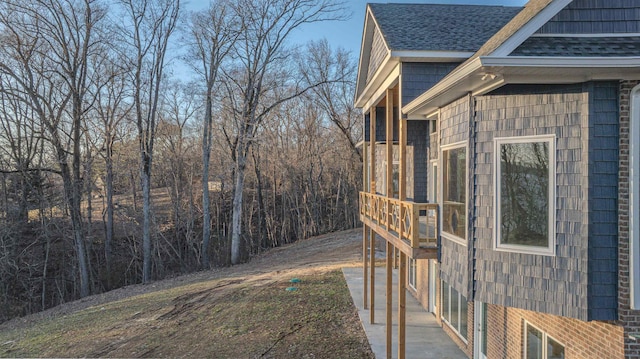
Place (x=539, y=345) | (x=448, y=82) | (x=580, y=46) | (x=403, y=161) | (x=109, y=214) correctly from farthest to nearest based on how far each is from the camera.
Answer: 1. (x=109, y=214)
2. (x=403, y=161)
3. (x=539, y=345)
4. (x=448, y=82)
5. (x=580, y=46)

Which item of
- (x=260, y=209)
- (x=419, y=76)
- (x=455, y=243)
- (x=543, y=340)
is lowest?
(x=260, y=209)

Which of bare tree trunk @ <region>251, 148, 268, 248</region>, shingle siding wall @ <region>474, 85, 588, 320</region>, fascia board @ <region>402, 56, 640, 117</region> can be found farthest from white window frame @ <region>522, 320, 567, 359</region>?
bare tree trunk @ <region>251, 148, 268, 248</region>

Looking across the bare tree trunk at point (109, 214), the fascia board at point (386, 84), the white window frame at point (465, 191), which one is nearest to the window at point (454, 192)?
the white window frame at point (465, 191)

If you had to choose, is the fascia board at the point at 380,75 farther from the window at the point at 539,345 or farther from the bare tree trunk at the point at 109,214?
the bare tree trunk at the point at 109,214

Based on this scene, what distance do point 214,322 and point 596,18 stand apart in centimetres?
1142

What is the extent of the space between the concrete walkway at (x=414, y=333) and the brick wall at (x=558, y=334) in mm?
1490

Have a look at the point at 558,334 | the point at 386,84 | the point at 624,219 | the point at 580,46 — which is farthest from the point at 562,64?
the point at 386,84

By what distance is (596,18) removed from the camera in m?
5.32

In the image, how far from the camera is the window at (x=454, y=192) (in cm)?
622

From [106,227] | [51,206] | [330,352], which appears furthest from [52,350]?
[106,227]

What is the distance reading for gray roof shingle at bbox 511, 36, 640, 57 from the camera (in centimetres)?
472

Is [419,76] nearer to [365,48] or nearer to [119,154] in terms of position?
[365,48]

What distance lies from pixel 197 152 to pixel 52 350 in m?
22.8

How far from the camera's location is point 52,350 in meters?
11.2
